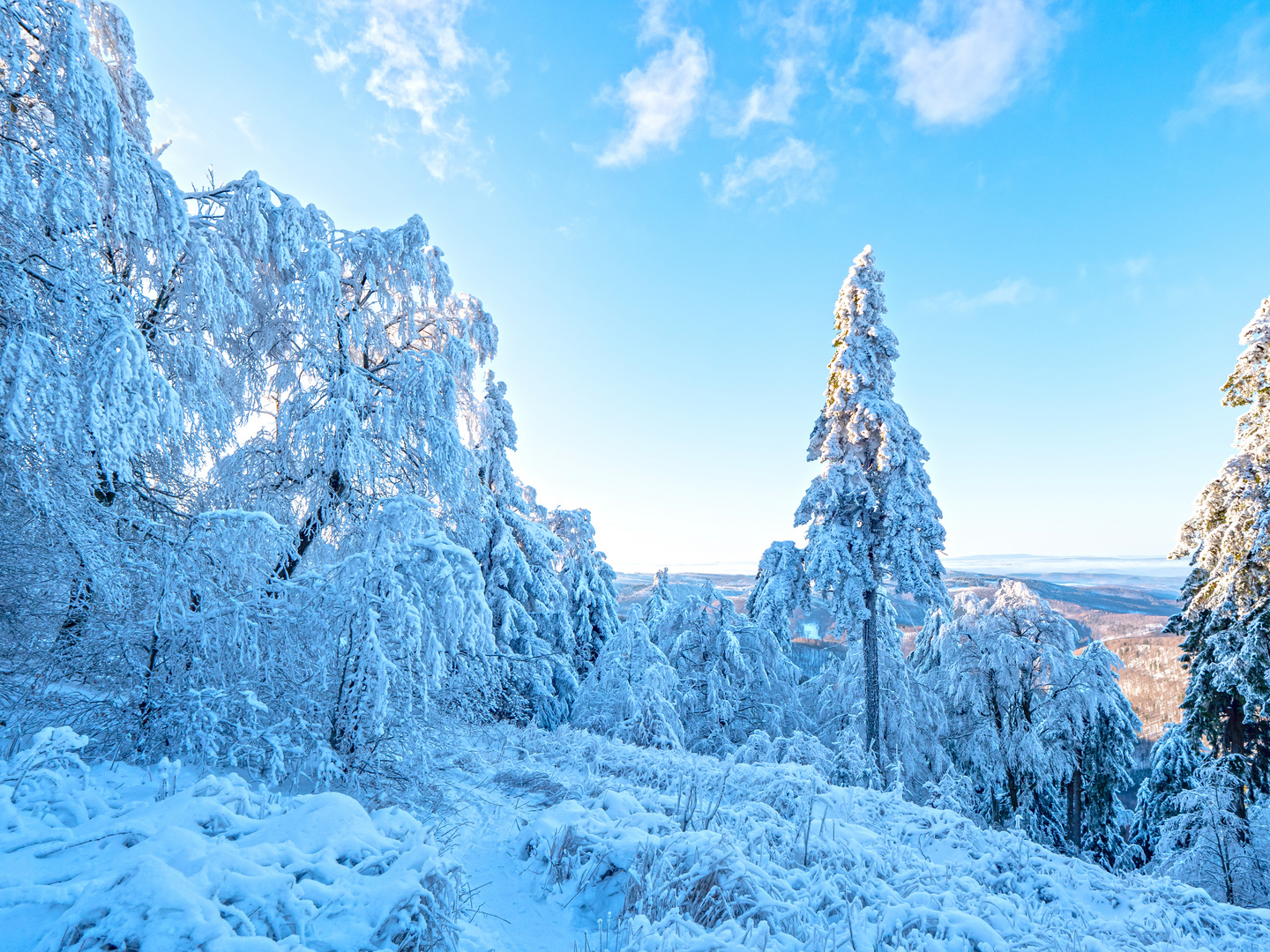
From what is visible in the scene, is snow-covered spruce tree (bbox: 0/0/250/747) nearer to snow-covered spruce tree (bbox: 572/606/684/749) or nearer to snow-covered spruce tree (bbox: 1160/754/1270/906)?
snow-covered spruce tree (bbox: 572/606/684/749)

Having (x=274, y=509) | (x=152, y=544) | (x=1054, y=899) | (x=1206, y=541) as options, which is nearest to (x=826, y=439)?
(x=1206, y=541)

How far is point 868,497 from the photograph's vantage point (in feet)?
45.3

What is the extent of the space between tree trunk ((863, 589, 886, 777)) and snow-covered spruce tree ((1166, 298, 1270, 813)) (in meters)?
6.65

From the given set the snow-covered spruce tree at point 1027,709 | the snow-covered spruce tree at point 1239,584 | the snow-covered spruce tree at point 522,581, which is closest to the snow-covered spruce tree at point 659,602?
the snow-covered spruce tree at point 522,581

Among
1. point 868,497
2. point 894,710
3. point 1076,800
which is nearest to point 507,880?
point 868,497

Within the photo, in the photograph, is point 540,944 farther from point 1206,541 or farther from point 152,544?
point 1206,541

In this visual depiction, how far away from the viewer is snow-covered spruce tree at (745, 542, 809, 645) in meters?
15.0

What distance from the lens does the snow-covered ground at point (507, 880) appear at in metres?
2.15

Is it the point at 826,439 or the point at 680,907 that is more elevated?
the point at 826,439

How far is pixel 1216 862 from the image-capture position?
36.3 ft

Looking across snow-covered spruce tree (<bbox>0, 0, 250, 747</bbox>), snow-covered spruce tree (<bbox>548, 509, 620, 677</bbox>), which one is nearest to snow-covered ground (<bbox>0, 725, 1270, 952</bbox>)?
snow-covered spruce tree (<bbox>0, 0, 250, 747</bbox>)

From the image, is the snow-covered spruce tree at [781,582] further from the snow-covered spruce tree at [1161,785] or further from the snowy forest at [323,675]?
the snow-covered spruce tree at [1161,785]

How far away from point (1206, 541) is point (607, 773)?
14.2 m

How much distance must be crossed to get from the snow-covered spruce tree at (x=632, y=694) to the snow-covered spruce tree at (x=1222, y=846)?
406 inches
